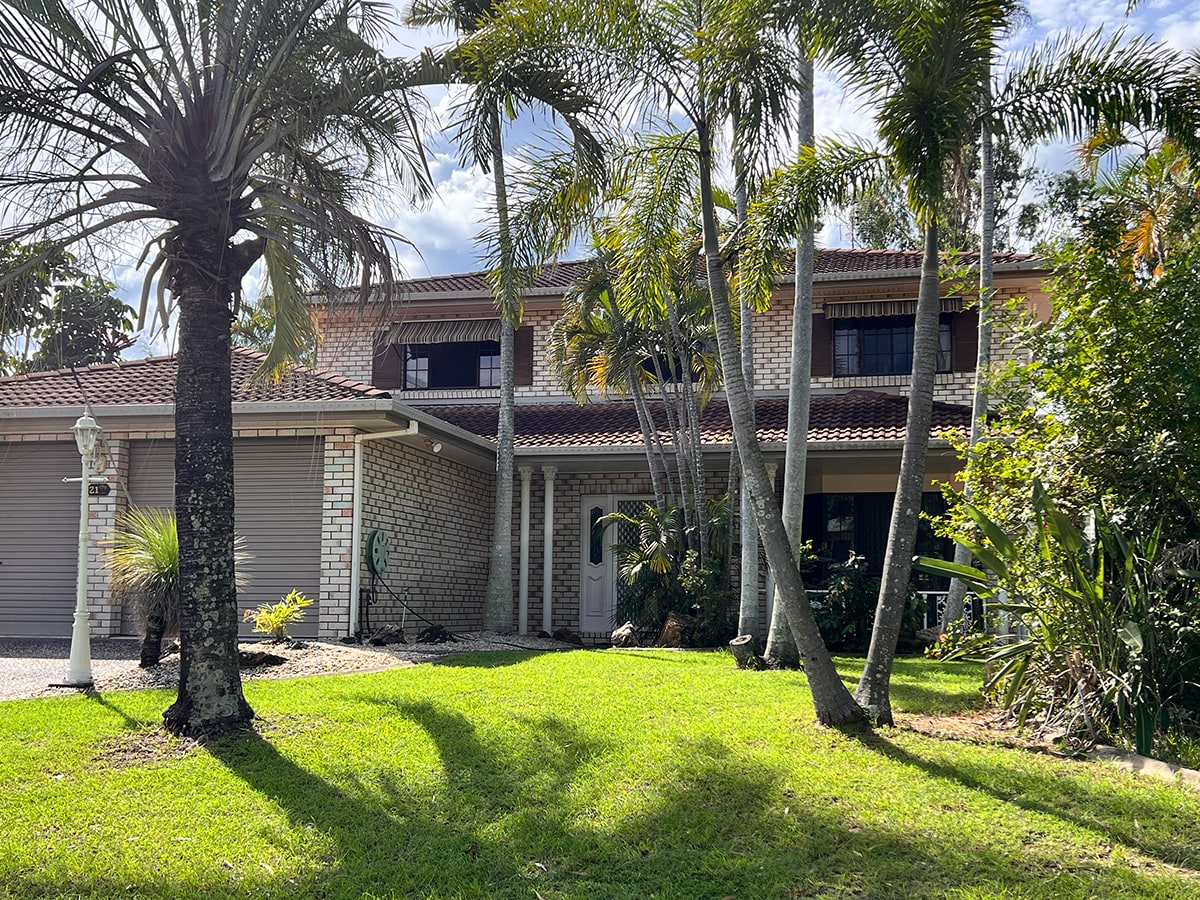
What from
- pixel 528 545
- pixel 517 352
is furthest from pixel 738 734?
pixel 517 352

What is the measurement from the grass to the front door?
29.7 feet

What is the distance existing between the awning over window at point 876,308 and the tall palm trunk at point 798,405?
621 centimetres

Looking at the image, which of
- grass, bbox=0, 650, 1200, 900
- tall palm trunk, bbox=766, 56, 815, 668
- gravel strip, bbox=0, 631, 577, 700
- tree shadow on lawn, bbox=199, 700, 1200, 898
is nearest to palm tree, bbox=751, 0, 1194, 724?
grass, bbox=0, 650, 1200, 900

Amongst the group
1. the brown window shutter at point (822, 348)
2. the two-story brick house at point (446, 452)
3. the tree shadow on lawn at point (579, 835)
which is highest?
the brown window shutter at point (822, 348)

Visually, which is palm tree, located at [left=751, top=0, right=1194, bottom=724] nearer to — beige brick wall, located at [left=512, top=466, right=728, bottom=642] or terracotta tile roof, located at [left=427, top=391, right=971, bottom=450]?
terracotta tile roof, located at [left=427, top=391, right=971, bottom=450]

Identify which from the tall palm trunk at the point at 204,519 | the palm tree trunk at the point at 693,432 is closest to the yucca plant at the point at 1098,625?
the tall palm trunk at the point at 204,519

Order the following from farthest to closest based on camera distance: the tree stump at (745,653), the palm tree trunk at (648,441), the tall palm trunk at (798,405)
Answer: the palm tree trunk at (648,441)
the tall palm trunk at (798,405)
the tree stump at (745,653)

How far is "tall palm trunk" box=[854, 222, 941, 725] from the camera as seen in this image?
7.13 meters

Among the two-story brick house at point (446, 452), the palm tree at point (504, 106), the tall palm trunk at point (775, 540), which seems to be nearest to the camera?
the tall palm trunk at point (775, 540)

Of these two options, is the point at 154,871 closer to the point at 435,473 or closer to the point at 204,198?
the point at 204,198

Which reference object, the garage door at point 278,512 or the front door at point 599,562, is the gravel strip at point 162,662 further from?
the front door at point 599,562

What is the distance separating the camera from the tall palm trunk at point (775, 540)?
22.8 feet

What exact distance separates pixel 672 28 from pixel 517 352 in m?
10.8

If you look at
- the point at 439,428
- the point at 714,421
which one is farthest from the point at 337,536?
the point at 714,421
